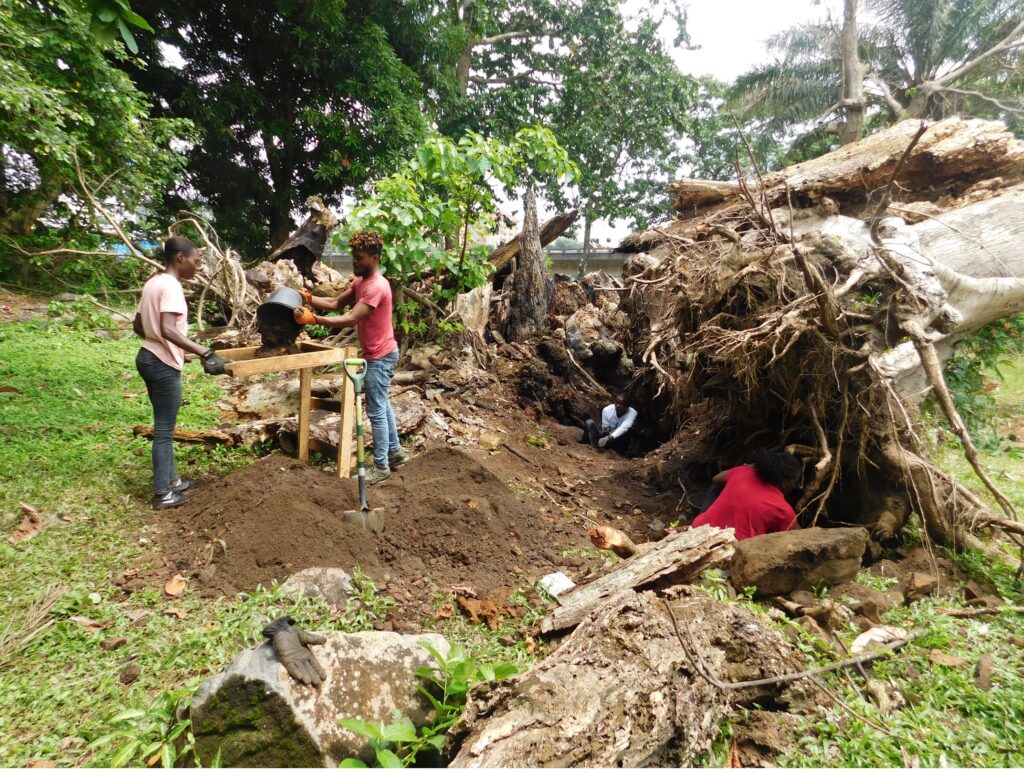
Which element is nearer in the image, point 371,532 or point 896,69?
point 371,532

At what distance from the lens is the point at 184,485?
13.5 ft

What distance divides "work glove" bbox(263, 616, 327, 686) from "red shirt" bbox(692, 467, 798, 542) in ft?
9.00

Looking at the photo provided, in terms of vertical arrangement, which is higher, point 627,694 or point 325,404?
point 325,404

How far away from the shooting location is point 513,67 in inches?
696

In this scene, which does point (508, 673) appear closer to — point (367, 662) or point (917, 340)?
point (367, 662)

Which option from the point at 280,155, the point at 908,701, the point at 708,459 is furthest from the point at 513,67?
the point at 908,701

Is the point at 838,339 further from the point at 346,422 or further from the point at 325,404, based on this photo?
the point at 325,404

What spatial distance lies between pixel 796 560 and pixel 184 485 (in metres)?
4.22

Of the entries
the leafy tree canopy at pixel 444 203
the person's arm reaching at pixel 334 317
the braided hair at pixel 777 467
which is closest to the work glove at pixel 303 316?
the person's arm reaching at pixel 334 317

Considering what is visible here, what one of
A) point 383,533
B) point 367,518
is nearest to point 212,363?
point 367,518

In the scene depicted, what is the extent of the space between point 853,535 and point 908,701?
1178 mm

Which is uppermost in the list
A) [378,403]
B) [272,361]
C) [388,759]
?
[272,361]

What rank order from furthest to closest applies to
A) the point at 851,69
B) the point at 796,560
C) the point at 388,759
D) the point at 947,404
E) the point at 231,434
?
the point at 851,69
the point at 231,434
the point at 947,404
the point at 796,560
the point at 388,759

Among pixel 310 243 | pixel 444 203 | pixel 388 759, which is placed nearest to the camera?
pixel 388 759
